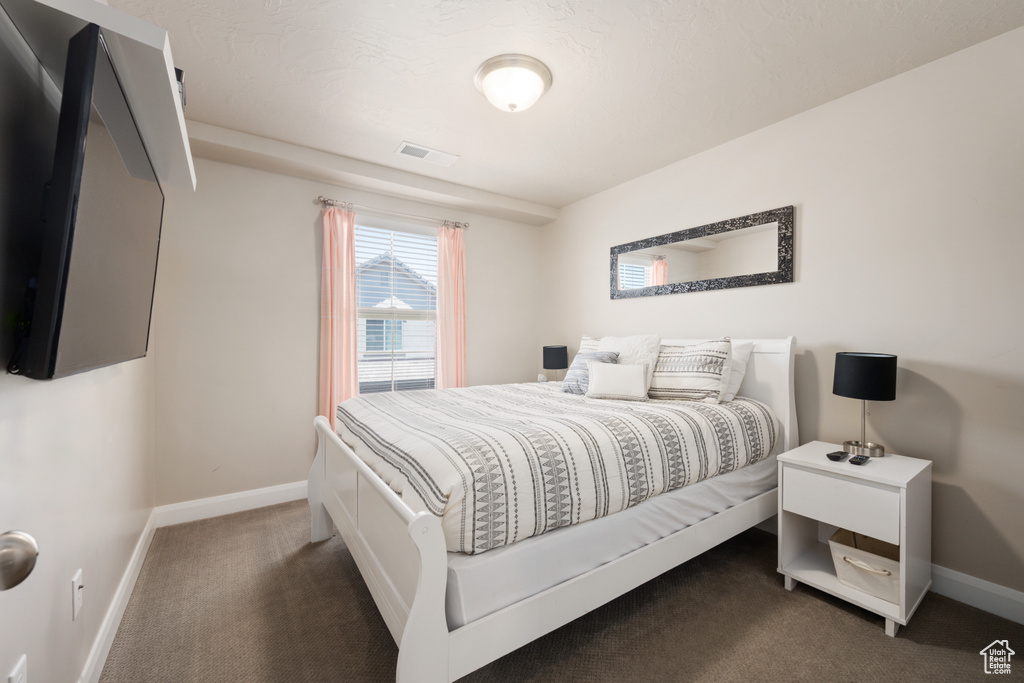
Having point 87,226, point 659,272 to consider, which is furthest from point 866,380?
point 87,226

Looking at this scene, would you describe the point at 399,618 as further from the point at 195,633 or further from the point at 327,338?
the point at 327,338

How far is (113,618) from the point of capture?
65.4 inches

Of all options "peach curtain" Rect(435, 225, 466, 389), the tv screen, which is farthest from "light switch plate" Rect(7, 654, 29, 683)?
"peach curtain" Rect(435, 225, 466, 389)

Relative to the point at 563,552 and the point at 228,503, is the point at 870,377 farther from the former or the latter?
the point at 228,503

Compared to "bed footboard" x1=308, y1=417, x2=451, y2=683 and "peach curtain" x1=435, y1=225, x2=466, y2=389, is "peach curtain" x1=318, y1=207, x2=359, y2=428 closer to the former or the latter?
"peach curtain" x1=435, y1=225, x2=466, y2=389

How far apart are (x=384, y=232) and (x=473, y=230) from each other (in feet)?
2.81

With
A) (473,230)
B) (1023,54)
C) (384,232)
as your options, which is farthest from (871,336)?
(384,232)

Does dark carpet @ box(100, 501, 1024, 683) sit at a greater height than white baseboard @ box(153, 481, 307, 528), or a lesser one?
lesser

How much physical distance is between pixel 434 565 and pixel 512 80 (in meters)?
2.11

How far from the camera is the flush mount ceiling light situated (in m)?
2.02

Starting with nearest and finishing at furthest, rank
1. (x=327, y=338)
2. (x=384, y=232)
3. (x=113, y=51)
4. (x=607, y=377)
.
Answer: (x=113, y=51), (x=607, y=377), (x=327, y=338), (x=384, y=232)

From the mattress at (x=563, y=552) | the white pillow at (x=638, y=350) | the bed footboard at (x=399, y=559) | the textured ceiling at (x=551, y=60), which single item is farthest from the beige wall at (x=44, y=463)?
the white pillow at (x=638, y=350)

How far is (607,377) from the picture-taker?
105 inches

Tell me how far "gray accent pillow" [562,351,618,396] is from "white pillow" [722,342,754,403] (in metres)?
0.72
